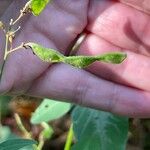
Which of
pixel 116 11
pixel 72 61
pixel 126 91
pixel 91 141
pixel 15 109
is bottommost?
pixel 15 109

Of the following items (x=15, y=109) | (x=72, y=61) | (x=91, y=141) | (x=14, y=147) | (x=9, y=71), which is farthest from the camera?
(x=15, y=109)

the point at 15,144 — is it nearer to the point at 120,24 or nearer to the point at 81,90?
the point at 81,90

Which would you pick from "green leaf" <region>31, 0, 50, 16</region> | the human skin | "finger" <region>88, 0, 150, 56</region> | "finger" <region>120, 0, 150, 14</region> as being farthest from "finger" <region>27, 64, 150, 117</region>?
"green leaf" <region>31, 0, 50, 16</region>

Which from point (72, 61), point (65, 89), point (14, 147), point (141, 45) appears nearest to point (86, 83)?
point (65, 89)

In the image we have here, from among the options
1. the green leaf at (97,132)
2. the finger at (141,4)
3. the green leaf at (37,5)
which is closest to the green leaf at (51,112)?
the green leaf at (97,132)

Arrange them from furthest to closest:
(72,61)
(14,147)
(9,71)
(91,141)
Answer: (91,141) < (9,71) < (14,147) < (72,61)

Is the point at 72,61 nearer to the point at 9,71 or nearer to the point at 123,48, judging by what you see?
the point at 9,71

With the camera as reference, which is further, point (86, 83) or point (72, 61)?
point (86, 83)

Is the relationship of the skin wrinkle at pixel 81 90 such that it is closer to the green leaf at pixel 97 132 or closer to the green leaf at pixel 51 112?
the green leaf at pixel 97 132
